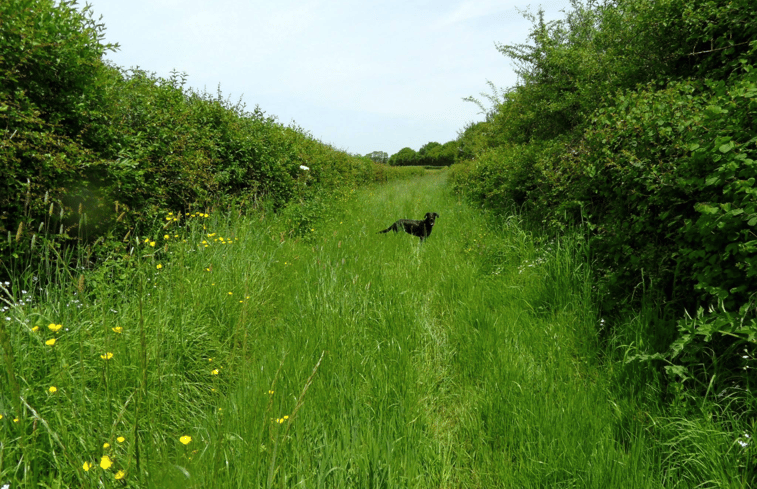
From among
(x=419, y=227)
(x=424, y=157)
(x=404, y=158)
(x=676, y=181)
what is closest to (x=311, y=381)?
(x=676, y=181)

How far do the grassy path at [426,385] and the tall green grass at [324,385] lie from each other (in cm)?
1

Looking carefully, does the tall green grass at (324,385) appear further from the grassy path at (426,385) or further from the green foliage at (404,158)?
the green foliage at (404,158)

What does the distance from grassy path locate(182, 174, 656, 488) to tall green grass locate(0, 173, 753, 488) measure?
1 centimetres

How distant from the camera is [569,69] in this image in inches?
229

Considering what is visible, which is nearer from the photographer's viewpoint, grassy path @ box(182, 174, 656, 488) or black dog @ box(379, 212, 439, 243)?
grassy path @ box(182, 174, 656, 488)

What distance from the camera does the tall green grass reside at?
4.72ft

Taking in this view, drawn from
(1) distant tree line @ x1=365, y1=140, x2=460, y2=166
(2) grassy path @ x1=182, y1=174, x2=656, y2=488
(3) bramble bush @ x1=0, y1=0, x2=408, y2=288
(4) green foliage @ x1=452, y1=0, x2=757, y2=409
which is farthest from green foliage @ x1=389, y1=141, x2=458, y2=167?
(2) grassy path @ x1=182, y1=174, x2=656, y2=488

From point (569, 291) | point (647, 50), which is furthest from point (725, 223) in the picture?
point (647, 50)

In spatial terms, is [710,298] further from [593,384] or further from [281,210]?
[281,210]

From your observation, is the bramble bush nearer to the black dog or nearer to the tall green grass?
the tall green grass

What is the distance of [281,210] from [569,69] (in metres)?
5.80

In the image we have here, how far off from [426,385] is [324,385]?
2.56 feet

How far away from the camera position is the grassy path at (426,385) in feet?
5.29

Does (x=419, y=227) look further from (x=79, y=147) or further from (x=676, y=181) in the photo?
(x=79, y=147)
